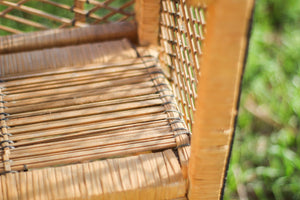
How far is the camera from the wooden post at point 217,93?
18.1 inches

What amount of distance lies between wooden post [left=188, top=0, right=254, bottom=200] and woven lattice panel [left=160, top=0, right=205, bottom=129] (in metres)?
0.10

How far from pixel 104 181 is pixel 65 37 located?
0.50 m

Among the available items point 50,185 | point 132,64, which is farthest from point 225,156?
point 132,64

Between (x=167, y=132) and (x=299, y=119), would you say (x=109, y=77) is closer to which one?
(x=167, y=132)

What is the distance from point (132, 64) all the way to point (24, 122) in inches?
11.0

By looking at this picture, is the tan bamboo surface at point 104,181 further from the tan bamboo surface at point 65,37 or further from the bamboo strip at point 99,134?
the tan bamboo surface at point 65,37

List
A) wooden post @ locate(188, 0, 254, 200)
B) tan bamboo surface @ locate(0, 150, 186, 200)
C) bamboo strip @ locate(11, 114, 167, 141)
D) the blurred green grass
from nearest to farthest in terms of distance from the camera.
Answer: wooden post @ locate(188, 0, 254, 200) < tan bamboo surface @ locate(0, 150, 186, 200) < bamboo strip @ locate(11, 114, 167, 141) < the blurred green grass

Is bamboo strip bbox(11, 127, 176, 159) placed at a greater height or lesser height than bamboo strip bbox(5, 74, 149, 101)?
lesser

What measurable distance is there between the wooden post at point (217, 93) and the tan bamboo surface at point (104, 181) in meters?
0.04

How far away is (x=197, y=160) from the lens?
0.59 meters

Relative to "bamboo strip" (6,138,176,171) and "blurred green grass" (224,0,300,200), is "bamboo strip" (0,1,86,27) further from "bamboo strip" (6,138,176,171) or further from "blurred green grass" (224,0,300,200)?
"blurred green grass" (224,0,300,200)

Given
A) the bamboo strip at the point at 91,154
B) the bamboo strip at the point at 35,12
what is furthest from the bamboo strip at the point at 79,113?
the bamboo strip at the point at 35,12

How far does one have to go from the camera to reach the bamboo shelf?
528mm

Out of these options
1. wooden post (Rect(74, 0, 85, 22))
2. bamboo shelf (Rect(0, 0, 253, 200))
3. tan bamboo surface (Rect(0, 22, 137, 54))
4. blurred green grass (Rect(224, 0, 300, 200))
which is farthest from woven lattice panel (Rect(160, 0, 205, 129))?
blurred green grass (Rect(224, 0, 300, 200))
